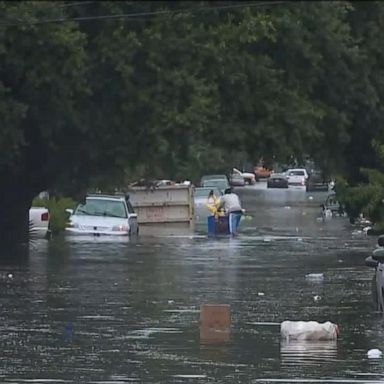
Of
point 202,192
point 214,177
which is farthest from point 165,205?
point 214,177

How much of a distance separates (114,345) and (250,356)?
1.77 metres

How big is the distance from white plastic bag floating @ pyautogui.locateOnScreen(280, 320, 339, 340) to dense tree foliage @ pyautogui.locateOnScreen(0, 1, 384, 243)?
12.5m

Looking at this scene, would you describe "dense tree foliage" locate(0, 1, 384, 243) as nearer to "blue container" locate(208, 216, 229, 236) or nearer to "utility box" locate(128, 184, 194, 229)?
"blue container" locate(208, 216, 229, 236)

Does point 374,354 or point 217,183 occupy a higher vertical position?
point 217,183

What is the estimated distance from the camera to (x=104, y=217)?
44.3 metres

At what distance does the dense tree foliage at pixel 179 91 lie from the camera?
31344mm

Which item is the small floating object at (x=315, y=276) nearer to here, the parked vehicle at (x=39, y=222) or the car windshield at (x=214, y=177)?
the parked vehicle at (x=39, y=222)

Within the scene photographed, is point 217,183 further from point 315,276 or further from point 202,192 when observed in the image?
point 315,276

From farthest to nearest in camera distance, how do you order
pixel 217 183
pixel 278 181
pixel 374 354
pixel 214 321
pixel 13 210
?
pixel 278 181 → pixel 217 183 → pixel 13 210 → pixel 214 321 → pixel 374 354

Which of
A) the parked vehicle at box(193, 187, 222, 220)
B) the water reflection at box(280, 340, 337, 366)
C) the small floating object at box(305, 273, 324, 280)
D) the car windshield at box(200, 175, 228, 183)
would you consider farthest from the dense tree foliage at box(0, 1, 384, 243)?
the car windshield at box(200, 175, 228, 183)

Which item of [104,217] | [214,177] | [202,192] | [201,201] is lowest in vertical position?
[104,217]

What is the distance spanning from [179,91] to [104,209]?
1306cm

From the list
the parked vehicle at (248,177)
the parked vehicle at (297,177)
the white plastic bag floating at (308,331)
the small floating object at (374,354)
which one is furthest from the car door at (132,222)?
the parked vehicle at (297,177)

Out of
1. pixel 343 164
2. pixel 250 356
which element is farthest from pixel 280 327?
pixel 343 164
